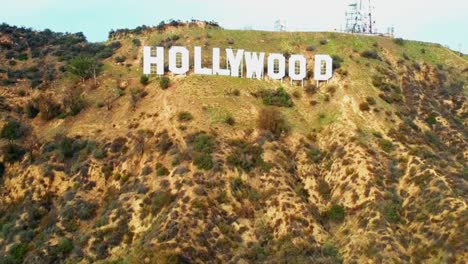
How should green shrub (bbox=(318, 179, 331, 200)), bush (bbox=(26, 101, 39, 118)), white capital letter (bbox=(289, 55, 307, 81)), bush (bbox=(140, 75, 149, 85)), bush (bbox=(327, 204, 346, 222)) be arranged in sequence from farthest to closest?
white capital letter (bbox=(289, 55, 307, 81)) < bush (bbox=(140, 75, 149, 85)) < bush (bbox=(26, 101, 39, 118)) < green shrub (bbox=(318, 179, 331, 200)) < bush (bbox=(327, 204, 346, 222))

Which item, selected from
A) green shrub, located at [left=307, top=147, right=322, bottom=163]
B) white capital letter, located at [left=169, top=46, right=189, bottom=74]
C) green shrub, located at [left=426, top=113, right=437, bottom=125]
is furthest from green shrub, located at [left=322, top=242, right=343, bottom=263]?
white capital letter, located at [left=169, top=46, right=189, bottom=74]

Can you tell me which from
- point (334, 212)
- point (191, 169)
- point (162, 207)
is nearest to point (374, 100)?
point (334, 212)

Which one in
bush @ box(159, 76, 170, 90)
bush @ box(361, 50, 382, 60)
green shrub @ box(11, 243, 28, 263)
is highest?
bush @ box(361, 50, 382, 60)

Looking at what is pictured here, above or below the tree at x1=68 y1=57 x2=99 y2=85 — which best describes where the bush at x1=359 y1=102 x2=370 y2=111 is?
below

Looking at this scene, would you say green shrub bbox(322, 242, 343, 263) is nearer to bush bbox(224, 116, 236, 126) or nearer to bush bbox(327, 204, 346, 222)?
bush bbox(327, 204, 346, 222)

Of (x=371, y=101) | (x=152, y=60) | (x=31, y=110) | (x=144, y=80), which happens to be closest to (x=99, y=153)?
(x=31, y=110)

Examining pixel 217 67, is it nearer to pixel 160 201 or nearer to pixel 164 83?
pixel 164 83

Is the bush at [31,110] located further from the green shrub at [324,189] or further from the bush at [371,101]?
the bush at [371,101]
